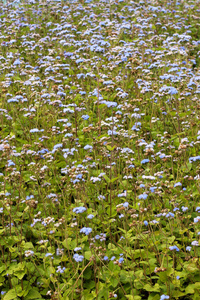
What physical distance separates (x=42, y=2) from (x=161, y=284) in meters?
11.5

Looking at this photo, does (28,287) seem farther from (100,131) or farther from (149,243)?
(100,131)

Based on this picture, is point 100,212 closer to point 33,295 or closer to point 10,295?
point 33,295

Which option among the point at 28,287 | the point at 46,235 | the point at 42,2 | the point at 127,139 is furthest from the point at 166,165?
the point at 42,2

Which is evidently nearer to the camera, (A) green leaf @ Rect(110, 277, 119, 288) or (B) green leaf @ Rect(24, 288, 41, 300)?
(A) green leaf @ Rect(110, 277, 119, 288)

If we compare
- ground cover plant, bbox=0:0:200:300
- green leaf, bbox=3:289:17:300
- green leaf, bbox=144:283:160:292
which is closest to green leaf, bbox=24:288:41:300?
ground cover plant, bbox=0:0:200:300

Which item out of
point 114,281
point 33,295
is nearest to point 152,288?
point 114,281

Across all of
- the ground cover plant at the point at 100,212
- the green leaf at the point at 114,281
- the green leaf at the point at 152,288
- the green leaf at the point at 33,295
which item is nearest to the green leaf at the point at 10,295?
the ground cover plant at the point at 100,212

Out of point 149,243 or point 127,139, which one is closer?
point 149,243

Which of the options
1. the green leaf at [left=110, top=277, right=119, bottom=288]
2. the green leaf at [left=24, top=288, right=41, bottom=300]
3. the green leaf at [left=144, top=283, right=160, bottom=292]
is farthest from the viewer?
the green leaf at [left=24, top=288, right=41, bottom=300]

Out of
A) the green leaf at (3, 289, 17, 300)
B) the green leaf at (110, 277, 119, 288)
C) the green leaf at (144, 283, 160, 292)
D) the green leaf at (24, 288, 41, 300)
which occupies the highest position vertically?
Result: the green leaf at (144, 283, 160, 292)

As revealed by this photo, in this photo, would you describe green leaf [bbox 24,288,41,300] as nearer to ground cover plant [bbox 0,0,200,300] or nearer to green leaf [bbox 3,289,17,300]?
ground cover plant [bbox 0,0,200,300]

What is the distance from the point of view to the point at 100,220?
380 cm

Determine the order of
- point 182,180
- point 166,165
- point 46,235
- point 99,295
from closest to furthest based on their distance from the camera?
point 99,295 → point 46,235 → point 182,180 → point 166,165

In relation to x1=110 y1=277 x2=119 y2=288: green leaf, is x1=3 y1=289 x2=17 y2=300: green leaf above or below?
below
